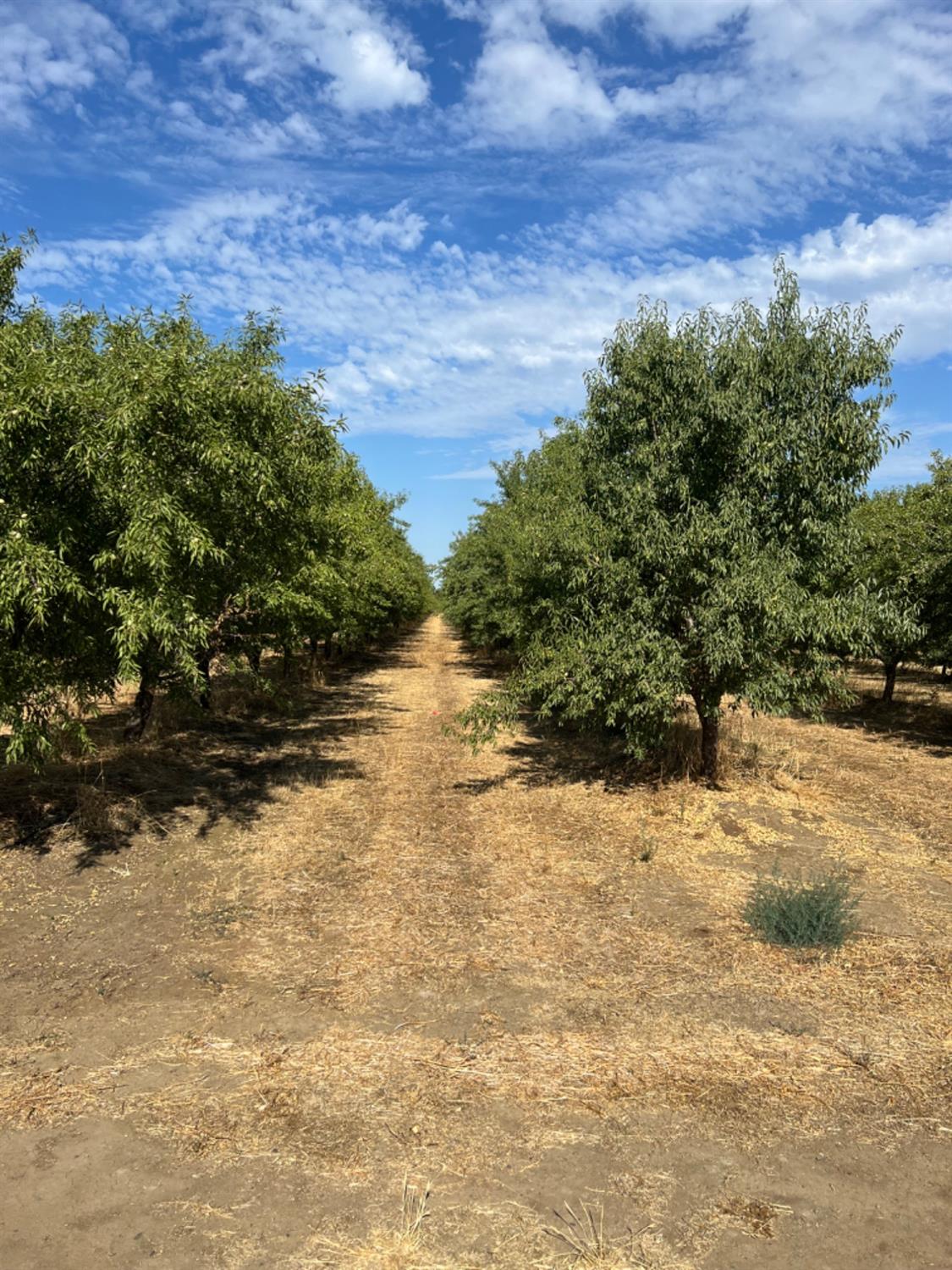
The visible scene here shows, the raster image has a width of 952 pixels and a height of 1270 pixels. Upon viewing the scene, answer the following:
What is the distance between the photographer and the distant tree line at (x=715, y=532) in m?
10.0

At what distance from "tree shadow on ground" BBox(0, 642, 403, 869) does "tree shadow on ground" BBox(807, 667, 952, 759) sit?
11752mm

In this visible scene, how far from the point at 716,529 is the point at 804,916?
4.77m

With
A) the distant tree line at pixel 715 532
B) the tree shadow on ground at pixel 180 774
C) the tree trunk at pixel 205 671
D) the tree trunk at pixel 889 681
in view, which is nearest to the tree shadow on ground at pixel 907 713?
the tree trunk at pixel 889 681

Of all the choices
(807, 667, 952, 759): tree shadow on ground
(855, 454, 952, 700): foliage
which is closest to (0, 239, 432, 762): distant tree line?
(855, 454, 952, 700): foliage

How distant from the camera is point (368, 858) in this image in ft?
31.0

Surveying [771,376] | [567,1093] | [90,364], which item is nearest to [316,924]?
[567,1093]

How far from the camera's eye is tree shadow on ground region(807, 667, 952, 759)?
18.6 meters

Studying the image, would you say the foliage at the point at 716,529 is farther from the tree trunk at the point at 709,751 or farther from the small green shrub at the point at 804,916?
the small green shrub at the point at 804,916

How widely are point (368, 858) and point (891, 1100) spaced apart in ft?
19.7

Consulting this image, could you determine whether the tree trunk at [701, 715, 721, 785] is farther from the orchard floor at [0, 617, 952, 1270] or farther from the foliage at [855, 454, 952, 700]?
the foliage at [855, 454, 952, 700]

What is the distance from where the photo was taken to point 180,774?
518 inches

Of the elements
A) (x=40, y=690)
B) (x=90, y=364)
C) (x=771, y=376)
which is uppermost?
(x=771, y=376)

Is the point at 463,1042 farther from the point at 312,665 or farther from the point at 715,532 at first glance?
the point at 312,665

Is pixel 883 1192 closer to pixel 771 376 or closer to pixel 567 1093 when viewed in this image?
pixel 567 1093
